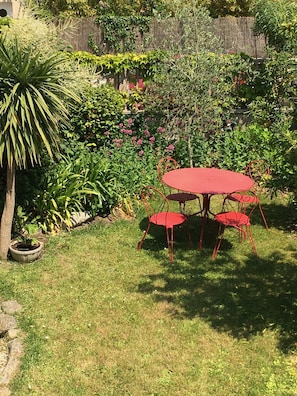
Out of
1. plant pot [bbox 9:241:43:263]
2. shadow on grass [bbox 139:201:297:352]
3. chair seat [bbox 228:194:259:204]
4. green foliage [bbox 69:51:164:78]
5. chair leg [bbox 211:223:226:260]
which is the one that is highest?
green foliage [bbox 69:51:164:78]

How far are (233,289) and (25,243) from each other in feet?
9.00

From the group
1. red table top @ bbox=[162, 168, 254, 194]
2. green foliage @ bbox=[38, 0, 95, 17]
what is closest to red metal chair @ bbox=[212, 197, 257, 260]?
red table top @ bbox=[162, 168, 254, 194]

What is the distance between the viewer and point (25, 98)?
5.20 m

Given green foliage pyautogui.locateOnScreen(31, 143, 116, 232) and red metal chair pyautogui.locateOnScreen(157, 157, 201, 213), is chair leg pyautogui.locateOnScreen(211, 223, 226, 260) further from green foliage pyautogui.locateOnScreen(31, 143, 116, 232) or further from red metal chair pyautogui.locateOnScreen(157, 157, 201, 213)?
green foliage pyautogui.locateOnScreen(31, 143, 116, 232)

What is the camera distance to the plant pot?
18.6 ft

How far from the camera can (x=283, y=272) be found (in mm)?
5637

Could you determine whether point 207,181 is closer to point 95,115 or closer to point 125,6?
point 95,115

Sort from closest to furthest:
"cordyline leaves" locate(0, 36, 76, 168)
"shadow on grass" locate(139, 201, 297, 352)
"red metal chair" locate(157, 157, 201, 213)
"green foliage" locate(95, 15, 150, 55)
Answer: "shadow on grass" locate(139, 201, 297, 352) → "cordyline leaves" locate(0, 36, 76, 168) → "red metal chair" locate(157, 157, 201, 213) → "green foliage" locate(95, 15, 150, 55)

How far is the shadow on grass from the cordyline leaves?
7.17 feet

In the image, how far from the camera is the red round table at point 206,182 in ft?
19.1

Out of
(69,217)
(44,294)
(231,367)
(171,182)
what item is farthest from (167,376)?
(69,217)

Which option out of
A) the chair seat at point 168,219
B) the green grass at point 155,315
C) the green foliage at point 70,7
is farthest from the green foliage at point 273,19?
the green foliage at point 70,7

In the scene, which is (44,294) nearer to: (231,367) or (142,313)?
(142,313)

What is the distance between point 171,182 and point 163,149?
2977 mm
